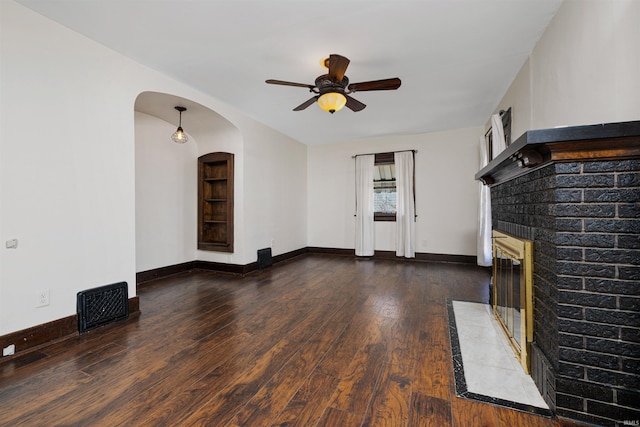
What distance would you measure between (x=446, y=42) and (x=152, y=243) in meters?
4.60

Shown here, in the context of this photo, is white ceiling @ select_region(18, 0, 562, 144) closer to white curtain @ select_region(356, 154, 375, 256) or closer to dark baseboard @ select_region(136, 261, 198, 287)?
white curtain @ select_region(356, 154, 375, 256)

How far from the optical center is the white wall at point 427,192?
212 inches

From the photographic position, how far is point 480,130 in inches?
207

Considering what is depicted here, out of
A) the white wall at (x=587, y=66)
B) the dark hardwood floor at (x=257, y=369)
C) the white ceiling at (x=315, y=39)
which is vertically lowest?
the dark hardwood floor at (x=257, y=369)

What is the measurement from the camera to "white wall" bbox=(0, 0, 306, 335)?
2.05m

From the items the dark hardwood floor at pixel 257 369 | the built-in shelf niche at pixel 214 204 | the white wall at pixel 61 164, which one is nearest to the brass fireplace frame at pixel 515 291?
the dark hardwood floor at pixel 257 369

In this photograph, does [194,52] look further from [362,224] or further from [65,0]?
[362,224]

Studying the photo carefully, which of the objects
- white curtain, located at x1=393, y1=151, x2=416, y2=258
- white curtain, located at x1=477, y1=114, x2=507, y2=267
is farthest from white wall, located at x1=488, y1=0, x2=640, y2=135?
white curtain, located at x1=393, y1=151, x2=416, y2=258

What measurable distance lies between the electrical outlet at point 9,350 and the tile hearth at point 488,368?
310 centimetres

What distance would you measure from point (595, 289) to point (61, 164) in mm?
3743

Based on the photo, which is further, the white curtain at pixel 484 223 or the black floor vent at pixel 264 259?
the black floor vent at pixel 264 259

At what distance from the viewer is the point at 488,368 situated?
1837 millimetres

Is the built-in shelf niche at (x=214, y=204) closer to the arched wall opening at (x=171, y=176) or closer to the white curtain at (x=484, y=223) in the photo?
the arched wall opening at (x=171, y=176)

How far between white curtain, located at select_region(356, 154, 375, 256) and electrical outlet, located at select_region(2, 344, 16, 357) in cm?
505
